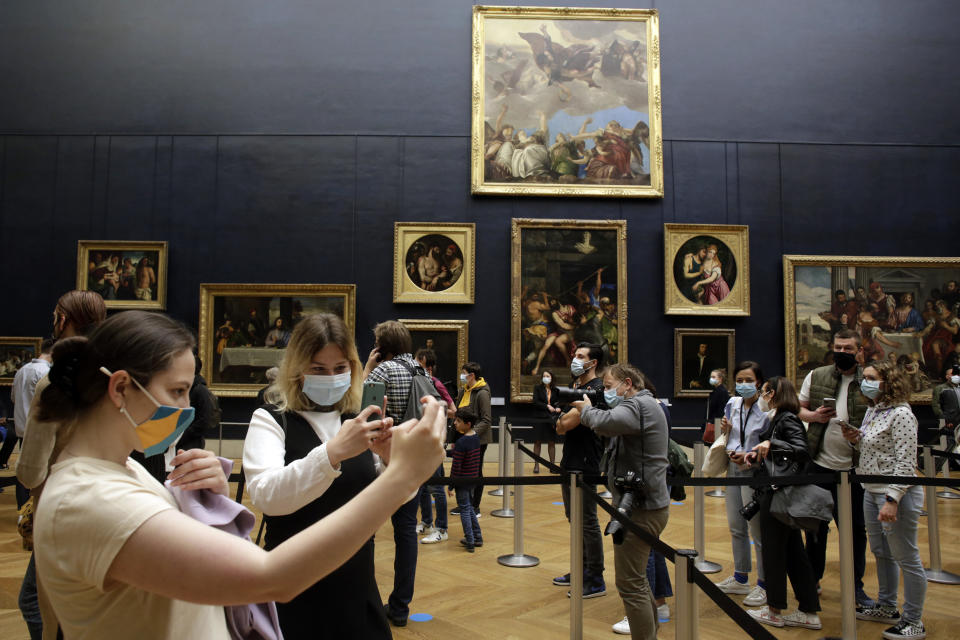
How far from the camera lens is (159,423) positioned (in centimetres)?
136

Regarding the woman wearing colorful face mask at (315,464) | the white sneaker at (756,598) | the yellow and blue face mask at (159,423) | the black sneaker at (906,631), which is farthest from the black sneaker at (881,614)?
the yellow and blue face mask at (159,423)

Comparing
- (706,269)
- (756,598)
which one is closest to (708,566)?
(756,598)

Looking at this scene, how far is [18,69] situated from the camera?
13.3 metres

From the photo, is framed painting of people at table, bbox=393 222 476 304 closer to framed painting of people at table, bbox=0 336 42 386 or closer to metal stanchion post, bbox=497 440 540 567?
metal stanchion post, bbox=497 440 540 567

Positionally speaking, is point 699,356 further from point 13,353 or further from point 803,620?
point 13,353

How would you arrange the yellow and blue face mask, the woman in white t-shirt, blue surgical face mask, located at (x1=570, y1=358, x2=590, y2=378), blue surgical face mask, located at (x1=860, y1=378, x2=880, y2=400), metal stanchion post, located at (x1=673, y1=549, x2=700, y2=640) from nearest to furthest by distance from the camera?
the woman in white t-shirt, the yellow and blue face mask, metal stanchion post, located at (x1=673, y1=549, x2=700, y2=640), blue surgical face mask, located at (x1=860, y1=378, x2=880, y2=400), blue surgical face mask, located at (x1=570, y1=358, x2=590, y2=378)

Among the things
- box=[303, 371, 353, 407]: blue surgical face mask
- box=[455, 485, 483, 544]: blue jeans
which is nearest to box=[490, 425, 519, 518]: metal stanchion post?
box=[455, 485, 483, 544]: blue jeans

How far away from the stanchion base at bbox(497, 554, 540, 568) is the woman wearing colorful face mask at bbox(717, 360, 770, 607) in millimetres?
1641

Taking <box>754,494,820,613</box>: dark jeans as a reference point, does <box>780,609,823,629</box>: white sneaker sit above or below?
below

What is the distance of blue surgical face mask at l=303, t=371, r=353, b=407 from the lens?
2365 mm

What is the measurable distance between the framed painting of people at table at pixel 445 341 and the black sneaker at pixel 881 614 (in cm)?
813

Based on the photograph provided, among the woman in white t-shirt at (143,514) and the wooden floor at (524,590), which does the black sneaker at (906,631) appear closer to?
the wooden floor at (524,590)

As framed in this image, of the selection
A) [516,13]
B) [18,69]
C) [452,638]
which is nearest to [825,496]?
[452,638]

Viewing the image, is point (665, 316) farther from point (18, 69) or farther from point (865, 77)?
point (18, 69)
